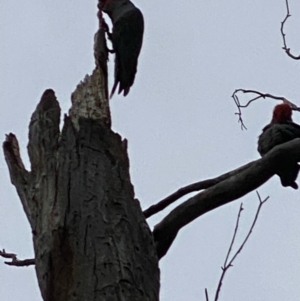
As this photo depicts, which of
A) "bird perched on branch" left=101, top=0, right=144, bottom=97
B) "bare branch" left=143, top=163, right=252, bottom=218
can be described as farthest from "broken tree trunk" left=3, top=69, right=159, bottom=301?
"bird perched on branch" left=101, top=0, right=144, bottom=97

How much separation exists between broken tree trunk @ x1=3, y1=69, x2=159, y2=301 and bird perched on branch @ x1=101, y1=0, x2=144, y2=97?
213 centimetres

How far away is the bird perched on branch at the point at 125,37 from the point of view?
5.07 meters

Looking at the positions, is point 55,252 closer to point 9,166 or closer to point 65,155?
point 65,155

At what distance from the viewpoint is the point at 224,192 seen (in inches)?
107

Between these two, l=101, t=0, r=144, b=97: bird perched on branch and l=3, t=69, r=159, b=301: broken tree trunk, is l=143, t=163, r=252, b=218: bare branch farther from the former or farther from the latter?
l=101, t=0, r=144, b=97: bird perched on branch

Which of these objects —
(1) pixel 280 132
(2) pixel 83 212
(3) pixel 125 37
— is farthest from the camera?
(3) pixel 125 37

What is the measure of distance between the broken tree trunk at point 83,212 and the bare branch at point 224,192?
0.23 meters

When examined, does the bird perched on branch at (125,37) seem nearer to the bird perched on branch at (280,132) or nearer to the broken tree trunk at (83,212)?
the bird perched on branch at (280,132)

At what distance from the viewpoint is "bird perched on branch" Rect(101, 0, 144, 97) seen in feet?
16.6

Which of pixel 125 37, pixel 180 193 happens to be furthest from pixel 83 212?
pixel 125 37

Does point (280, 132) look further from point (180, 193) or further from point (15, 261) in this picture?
point (15, 261)

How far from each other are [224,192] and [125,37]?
8.97 feet

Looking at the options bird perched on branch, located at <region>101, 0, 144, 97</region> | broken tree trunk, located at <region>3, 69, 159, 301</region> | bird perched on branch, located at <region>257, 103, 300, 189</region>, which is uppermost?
bird perched on branch, located at <region>101, 0, 144, 97</region>

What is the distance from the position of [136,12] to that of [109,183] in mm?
3171
